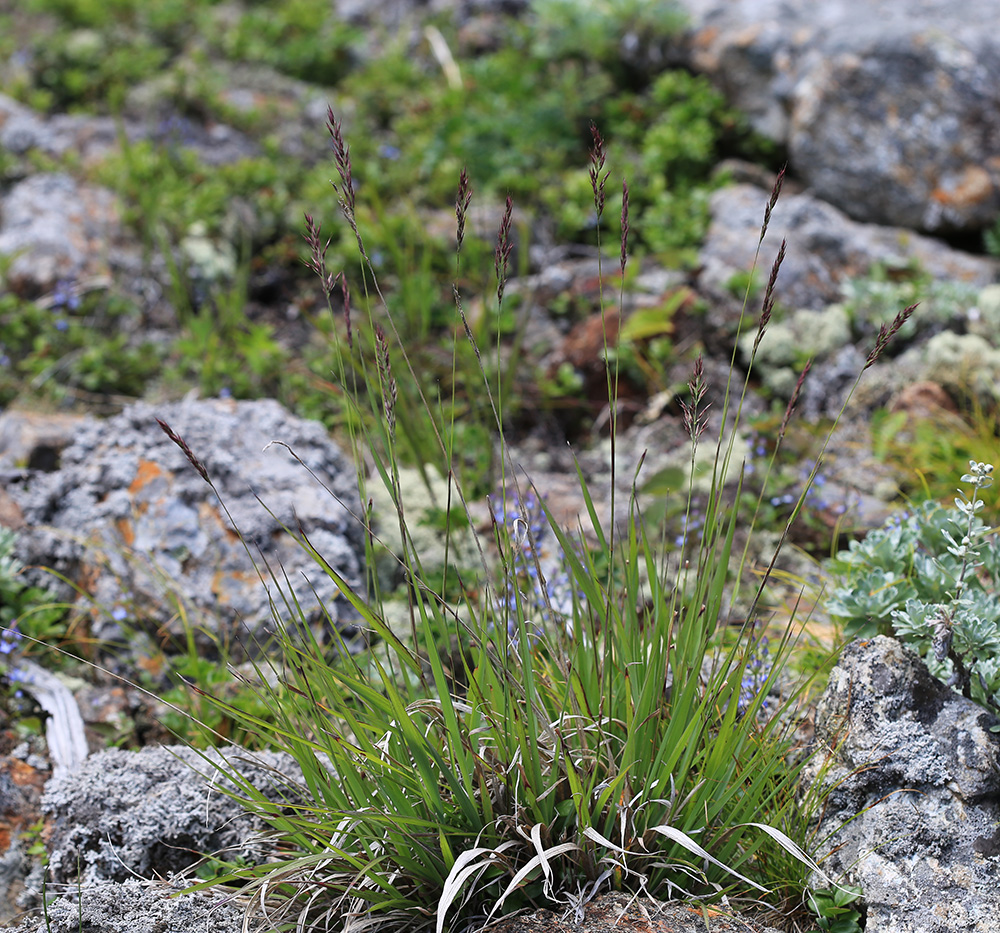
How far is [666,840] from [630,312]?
128 inches

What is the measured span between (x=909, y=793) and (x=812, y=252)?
3606 mm

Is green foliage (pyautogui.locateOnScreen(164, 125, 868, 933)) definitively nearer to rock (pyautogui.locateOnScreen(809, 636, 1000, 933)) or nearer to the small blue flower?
rock (pyautogui.locateOnScreen(809, 636, 1000, 933))

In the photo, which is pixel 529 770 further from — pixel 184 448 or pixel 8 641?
pixel 8 641

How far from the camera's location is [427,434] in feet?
11.5

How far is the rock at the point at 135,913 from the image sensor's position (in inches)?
72.2

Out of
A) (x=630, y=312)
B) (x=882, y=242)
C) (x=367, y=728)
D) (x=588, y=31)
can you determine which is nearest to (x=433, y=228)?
(x=630, y=312)

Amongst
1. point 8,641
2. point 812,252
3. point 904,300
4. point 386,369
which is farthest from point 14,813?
point 812,252

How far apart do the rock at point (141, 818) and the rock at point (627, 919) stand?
761 millimetres

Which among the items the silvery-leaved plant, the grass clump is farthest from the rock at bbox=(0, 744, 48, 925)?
the silvery-leaved plant


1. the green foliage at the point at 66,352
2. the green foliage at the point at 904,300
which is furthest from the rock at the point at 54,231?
the green foliage at the point at 904,300

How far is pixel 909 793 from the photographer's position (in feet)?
6.59

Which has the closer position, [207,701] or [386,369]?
[386,369]

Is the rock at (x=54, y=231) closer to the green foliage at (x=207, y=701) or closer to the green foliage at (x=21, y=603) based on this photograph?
the green foliage at (x=21, y=603)

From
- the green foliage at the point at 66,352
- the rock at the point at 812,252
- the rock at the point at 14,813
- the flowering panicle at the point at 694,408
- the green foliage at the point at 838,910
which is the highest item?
the flowering panicle at the point at 694,408
